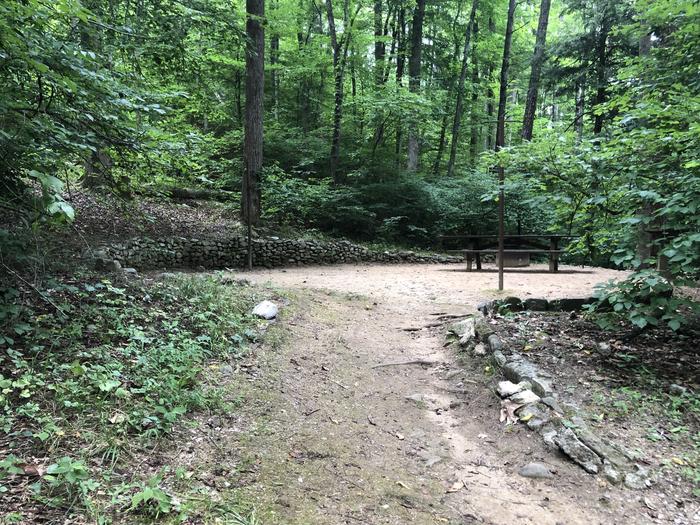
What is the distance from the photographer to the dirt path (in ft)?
8.28

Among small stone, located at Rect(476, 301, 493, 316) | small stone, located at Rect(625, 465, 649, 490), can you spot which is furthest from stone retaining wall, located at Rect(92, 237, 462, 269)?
small stone, located at Rect(625, 465, 649, 490)

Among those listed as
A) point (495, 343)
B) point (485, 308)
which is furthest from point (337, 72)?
point (495, 343)

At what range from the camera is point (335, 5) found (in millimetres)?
17953

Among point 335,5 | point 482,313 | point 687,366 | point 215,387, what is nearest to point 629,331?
point 687,366

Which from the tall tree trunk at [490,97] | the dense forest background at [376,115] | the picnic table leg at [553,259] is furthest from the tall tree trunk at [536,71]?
the tall tree trunk at [490,97]

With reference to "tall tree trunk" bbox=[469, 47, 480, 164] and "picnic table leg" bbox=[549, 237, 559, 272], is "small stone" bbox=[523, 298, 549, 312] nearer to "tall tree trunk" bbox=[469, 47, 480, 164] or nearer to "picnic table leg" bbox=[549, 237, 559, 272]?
"picnic table leg" bbox=[549, 237, 559, 272]

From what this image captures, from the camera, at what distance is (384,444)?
3.30m

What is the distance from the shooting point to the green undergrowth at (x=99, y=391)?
6.98 ft

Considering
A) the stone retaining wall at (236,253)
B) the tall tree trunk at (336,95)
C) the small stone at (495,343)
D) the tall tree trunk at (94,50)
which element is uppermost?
Result: the tall tree trunk at (336,95)

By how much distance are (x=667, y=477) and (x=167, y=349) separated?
392 centimetres

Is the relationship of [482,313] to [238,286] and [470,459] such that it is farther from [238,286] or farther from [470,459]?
[238,286]

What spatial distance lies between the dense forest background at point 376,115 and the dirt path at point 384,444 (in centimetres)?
202

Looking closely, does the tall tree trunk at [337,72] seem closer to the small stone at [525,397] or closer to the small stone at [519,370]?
the small stone at [519,370]

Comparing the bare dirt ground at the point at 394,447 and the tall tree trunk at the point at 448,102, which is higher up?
the tall tree trunk at the point at 448,102
